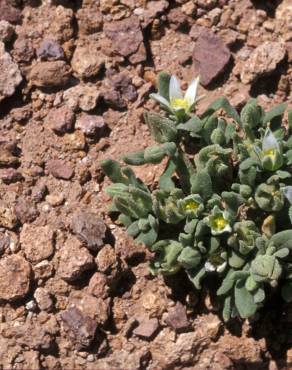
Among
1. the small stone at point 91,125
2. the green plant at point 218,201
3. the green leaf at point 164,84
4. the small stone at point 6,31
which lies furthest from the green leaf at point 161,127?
the small stone at point 6,31

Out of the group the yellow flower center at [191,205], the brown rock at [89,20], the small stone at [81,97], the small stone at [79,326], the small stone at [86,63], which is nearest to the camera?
the yellow flower center at [191,205]

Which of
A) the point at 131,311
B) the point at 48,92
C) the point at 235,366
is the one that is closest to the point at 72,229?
the point at 131,311

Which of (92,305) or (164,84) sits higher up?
(164,84)

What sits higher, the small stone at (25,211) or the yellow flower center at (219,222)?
the yellow flower center at (219,222)

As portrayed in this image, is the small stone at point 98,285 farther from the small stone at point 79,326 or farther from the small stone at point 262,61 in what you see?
the small stone at point 262,61

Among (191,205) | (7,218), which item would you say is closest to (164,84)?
(191,205)

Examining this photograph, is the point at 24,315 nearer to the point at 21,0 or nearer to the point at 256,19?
the point at 21,0

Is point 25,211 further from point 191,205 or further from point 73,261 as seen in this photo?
point 191,205
